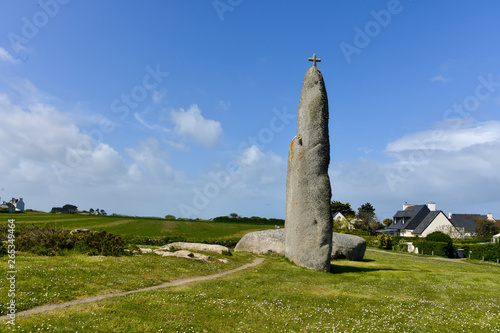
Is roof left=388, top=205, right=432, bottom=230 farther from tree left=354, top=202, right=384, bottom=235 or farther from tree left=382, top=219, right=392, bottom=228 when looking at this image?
tree left=382, top=219, right=392, bottom=228

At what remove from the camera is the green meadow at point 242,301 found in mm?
10156

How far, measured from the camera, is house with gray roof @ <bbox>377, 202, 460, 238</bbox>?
74744 millimetres

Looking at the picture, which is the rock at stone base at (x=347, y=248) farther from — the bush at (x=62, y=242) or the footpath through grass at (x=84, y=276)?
the bush at (x=62, y=242)

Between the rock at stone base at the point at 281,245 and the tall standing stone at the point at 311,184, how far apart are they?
26.4ft

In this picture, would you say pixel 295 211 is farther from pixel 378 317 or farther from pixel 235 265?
pixel 378 317

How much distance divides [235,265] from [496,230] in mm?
90676

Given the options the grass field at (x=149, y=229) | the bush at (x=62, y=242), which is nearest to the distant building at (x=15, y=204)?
the grass field at (x=149, y=229)

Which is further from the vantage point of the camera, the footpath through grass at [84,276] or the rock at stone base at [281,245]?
the rock at stone base at [281,245]

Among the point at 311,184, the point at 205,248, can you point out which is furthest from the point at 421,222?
the point at 311,184

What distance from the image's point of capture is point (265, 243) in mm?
32312

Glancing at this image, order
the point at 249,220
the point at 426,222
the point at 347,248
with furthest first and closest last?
the point at 249,220
the point at 426,222
the point at 347,248

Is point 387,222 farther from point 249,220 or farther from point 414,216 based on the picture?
point 249,220

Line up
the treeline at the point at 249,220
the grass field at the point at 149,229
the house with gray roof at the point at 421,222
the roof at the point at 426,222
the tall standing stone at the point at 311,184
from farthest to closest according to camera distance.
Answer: the treeline at the point at 249,220 < the roof at the point at 426,222 < the house with gray roof at the point at 421,222 < the grass field at the point at 149,229 < the tall standing stone at the point at 311,184

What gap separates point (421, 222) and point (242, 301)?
80.5 meters
